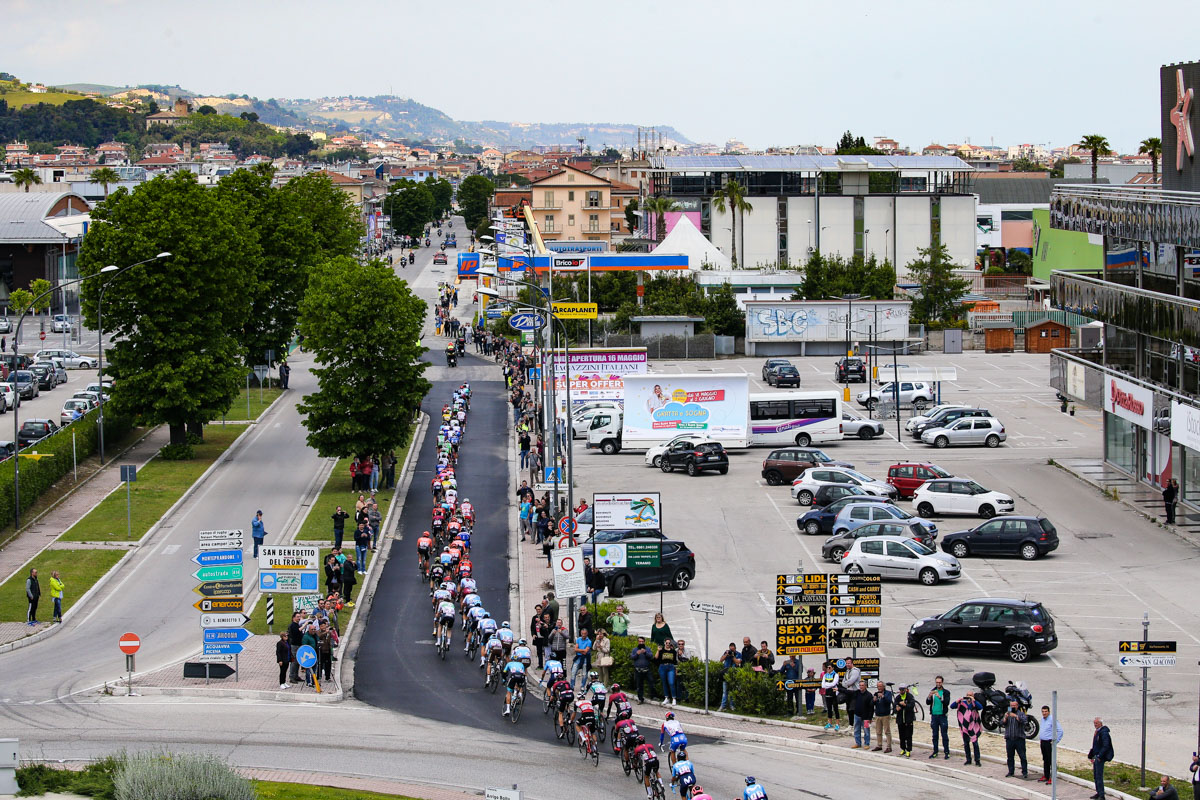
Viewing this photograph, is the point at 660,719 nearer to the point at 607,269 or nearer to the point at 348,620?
the point at 348,620

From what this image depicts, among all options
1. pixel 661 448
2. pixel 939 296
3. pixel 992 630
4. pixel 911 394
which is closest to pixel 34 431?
pixel 661 448

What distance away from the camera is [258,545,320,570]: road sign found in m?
30.4

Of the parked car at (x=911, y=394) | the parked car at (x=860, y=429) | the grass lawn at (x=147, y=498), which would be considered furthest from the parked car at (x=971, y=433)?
the grass lawn at (x=147, y=498)

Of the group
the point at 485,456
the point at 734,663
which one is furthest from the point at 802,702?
A: the point at 485,456

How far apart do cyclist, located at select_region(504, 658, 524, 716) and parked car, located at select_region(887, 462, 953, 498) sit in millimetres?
23418

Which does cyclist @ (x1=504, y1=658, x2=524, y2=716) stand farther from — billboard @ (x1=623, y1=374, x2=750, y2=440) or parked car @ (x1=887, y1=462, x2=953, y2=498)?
billboard @ (x1=623, y1=374, x2=750, y2=440)

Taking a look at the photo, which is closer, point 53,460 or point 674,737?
point 674,737

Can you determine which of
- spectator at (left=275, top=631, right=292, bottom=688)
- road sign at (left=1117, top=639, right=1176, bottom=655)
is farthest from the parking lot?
spectator at (left=275, top=631, right=292, bottom=688)

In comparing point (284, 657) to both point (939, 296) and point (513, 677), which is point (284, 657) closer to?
point (513, 677)

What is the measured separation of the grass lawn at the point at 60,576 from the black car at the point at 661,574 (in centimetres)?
1320

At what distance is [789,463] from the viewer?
49.2m

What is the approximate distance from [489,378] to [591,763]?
181 feet

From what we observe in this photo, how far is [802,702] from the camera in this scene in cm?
2708

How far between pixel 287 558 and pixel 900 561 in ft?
50.1
